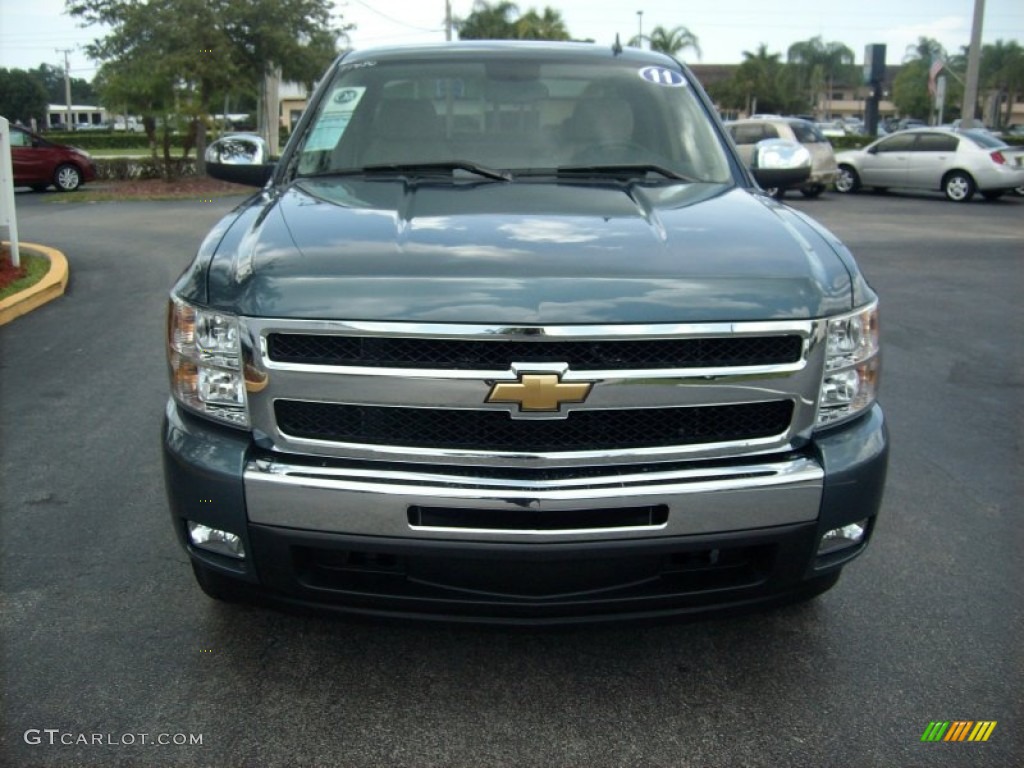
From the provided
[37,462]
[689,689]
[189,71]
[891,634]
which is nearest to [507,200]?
[689,689]

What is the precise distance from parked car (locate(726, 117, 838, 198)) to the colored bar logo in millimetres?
18411

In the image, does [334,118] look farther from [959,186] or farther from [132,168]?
[132,168]

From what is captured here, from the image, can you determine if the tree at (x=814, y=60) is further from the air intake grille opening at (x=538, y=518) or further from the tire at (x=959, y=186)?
the air intake grille opening at (x=538, y=518)

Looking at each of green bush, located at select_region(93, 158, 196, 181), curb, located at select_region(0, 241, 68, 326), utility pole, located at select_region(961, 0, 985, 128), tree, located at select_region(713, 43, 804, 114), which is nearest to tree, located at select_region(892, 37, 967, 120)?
tree, located at select_region(713, 43, 804, 114)

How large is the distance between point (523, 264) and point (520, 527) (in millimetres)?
674

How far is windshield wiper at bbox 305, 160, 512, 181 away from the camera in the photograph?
12.1ft

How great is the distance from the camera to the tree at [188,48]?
24.6 m

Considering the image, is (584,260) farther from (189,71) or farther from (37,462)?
(189,71)

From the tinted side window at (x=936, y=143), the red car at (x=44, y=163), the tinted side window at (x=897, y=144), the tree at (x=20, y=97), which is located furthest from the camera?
the tree at (x=20, y=97)

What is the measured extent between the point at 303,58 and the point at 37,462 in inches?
979

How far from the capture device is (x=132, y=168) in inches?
1059

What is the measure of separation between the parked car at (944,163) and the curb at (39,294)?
55.7 feet

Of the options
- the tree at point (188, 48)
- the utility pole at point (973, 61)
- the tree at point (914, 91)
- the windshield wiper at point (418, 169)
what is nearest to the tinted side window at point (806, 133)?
the utility pole at point (973, 61)

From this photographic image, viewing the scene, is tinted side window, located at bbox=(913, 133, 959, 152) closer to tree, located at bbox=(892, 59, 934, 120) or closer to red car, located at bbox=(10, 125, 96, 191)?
red car, located at bbox=(10, 125, 96, 191)
